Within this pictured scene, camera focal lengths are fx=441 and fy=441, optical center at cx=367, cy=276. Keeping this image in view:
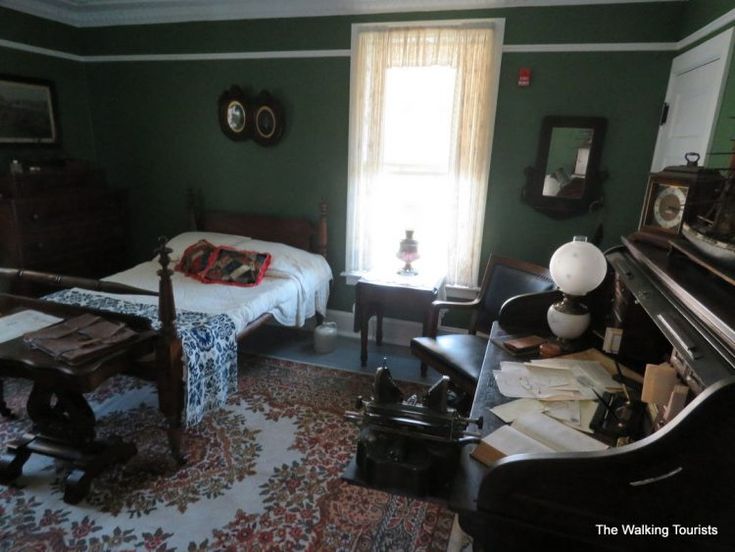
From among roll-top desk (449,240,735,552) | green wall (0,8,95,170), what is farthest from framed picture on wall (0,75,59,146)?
roll-top desk (449,240,735,552)

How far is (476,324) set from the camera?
2.93 meters

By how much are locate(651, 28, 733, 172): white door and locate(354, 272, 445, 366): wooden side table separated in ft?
5.45

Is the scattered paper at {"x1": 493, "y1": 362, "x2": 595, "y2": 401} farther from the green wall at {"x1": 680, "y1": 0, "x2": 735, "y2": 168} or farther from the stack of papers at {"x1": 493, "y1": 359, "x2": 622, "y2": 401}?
the green wall at {"x1": 680, "y1": 0, "x2": 735, "y2": 168}

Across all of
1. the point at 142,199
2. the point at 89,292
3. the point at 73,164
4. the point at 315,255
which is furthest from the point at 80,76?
the point at 315,255

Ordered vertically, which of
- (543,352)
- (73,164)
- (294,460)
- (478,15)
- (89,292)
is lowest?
(294,460)

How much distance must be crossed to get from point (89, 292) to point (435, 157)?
259 centimetres

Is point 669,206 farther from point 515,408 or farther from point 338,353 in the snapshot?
point 338,353

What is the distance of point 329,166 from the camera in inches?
144

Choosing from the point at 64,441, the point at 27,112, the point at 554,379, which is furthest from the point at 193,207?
the point at 554,379

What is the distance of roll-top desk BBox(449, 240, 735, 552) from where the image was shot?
0.85m

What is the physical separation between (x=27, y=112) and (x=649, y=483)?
16.0ft

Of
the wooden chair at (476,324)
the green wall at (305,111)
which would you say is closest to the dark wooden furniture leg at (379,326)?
the green wall at (305,111)

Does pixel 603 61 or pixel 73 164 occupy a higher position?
pixel 603 61

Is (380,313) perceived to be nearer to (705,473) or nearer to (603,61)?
(603,61)
